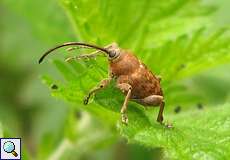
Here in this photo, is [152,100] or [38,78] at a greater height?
[38,78]

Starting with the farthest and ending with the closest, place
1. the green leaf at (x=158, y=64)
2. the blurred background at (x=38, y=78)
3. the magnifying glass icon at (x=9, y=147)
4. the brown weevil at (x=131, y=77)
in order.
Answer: the blurred background at (x=38, y=78) < the magnifying glass icon at (x=9, y=147) < the brown weevil at (x=131, y=77) < the green leaf at (x=158, y=64)

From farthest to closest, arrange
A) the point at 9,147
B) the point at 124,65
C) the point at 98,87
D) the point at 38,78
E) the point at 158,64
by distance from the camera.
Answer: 1. the point at 38,78
2. the point at 158,64
3. the point at 9,147
4. the point at 124,65
5. the point at 98,87

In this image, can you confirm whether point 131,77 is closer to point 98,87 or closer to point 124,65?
point 124,65

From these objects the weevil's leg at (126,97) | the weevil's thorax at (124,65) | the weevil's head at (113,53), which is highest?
the weevil's head at (113,53)

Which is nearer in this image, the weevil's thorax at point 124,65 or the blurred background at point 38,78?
the weevil's thorax at point 124,65

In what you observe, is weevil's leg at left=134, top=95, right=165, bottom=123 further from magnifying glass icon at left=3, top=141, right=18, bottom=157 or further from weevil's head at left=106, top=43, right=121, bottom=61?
magnifying glass icon at left=3, top=141, right=18, bottom=157

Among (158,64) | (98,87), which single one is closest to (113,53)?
(98,87)

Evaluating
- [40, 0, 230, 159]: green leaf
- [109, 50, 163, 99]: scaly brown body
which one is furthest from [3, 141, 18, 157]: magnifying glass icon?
[109, 50, 163, 99]: scaly brown body

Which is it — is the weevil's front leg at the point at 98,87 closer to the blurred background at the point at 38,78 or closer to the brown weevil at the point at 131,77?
the brown weevil at the point at 131,77

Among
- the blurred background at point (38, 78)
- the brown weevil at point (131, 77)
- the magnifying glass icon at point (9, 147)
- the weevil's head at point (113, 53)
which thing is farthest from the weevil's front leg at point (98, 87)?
the blurred background at point (38, 78)
